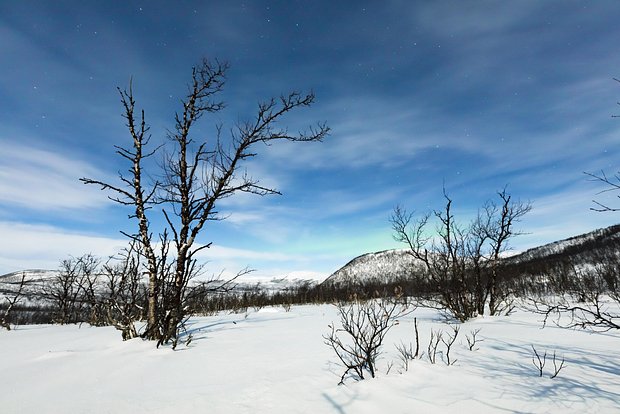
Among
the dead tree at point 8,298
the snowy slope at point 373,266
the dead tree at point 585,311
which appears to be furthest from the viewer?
the snowy slope at point 373,266

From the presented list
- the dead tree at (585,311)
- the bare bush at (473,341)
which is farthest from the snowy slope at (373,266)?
the bare bush at (473,341)

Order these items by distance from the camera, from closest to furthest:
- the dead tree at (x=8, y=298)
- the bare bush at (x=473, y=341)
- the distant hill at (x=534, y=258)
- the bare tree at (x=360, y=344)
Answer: the bare tree at (x=360, y=344) < the bare bush at (x=473, y=341) < the dead tree at (x=8, y=298) < the distant hill at (x=534, y=258)

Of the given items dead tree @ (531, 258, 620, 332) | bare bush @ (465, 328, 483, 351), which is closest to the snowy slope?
dead tree @ (531, 258, 620, 332)

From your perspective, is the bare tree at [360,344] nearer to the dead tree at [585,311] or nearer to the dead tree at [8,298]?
the dead tree at [585,311]

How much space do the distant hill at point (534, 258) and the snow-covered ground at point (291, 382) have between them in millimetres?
71003

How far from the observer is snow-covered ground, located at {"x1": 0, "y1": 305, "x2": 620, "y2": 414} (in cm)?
254

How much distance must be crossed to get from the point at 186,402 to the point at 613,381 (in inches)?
166

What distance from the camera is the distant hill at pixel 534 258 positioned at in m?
76.2

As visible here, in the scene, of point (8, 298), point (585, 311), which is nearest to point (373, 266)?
point (8, 298)

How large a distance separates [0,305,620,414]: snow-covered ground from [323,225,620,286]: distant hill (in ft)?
233

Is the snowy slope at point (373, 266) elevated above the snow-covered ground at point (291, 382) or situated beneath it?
elevated above

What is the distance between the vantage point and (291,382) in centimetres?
308

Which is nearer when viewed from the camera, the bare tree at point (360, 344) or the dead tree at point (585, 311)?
the bare tree at point (360, 344)

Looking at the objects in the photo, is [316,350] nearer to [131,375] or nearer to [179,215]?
[131,375]
